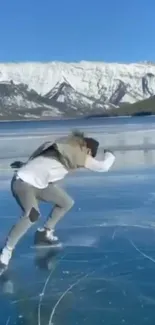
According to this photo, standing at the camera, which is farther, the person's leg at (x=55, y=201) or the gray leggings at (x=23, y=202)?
the person's leg at (x=55, y=201)

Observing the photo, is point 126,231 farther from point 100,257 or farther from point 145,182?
point 145,182

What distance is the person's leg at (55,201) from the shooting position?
629 centimetres

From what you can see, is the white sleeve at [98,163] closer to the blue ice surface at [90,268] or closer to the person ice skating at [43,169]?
the person ice skating at [43,169]

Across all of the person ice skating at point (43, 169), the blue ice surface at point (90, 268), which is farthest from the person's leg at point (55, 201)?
the blue ice surface at point (90, 268)

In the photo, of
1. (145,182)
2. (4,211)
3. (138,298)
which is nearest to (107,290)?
(138,298)

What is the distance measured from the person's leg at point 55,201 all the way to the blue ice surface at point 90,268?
0.90 feet

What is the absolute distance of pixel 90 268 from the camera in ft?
19.2

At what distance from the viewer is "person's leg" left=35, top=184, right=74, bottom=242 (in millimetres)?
6289

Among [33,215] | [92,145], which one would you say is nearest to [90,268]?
[33,215]

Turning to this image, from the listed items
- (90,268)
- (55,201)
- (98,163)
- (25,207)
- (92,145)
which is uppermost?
(92,145)

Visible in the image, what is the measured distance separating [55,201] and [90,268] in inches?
36.7

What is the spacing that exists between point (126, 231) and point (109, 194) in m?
2.52

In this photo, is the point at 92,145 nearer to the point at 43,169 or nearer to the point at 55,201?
the point at 43,169

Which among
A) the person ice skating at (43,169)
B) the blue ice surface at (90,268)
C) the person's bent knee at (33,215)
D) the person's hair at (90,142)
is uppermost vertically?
the person's hair at (90,142)
